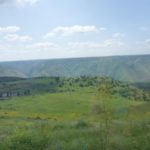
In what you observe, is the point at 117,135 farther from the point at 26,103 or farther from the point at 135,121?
the point at 26,103

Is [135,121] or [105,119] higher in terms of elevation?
[105,119]

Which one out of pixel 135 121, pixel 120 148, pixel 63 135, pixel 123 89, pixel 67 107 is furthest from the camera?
pixel 123 89

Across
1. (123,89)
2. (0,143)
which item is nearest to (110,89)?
(0,143)

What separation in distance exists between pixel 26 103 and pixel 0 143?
13594 cm

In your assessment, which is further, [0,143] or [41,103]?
[41,103]

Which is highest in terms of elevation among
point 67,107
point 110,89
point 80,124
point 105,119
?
point 110,89

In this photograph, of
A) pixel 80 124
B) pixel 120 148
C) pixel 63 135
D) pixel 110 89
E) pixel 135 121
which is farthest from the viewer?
pixel 80 124

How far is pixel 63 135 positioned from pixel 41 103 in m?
134

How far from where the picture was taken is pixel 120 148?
18891mm

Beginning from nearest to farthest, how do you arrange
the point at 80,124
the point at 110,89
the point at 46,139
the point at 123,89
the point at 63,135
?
the point at 110,89, the point at 46,139, the point at 63,135, the point at 80,124, the point at 123,89

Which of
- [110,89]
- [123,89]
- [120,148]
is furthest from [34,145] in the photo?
[123,89]

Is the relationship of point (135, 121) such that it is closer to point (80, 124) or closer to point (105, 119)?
point (80, 124)

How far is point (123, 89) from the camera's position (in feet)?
629

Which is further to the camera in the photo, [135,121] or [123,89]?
[123,89]
